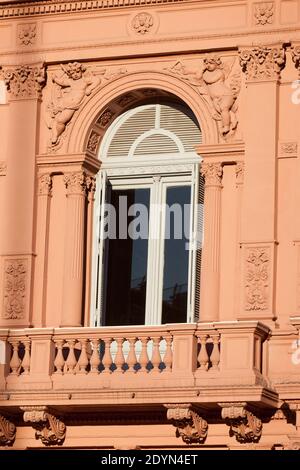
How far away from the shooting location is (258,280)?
29.8 m

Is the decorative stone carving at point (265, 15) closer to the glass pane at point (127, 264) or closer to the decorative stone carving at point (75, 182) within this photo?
the glass pane at point (127, 264)

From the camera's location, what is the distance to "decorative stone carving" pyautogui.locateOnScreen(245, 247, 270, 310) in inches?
1173

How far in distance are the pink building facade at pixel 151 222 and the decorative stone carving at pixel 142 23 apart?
1.2 inches

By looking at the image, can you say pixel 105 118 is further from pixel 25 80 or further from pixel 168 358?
pixel 168 358

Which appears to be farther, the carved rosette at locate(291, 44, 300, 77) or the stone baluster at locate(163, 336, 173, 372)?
the carved rosette at locate(291, 44, 300, 77)

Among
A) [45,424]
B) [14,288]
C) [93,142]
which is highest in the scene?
[93,142]

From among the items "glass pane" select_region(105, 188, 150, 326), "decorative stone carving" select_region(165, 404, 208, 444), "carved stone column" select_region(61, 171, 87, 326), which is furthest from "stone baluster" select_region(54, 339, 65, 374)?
"decorative stone carving" select_region(165, 404, 208, 444)

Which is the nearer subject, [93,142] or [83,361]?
[83,361]

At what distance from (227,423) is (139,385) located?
1338 millimetres

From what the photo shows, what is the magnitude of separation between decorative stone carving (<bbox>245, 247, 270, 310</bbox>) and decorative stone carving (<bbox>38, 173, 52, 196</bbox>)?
11.4ft

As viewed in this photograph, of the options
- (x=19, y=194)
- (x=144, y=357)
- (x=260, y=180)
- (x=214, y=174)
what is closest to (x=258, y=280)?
(x=260, y=180)

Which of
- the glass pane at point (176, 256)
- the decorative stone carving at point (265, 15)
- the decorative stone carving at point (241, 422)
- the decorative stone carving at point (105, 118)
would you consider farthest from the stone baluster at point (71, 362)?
the decorative stone carving at point (265, 15)

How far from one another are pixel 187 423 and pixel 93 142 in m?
4.88

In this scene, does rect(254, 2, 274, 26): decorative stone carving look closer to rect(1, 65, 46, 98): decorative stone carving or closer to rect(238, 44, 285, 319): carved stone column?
rect(238, 44, 285, 319): carved stone column
